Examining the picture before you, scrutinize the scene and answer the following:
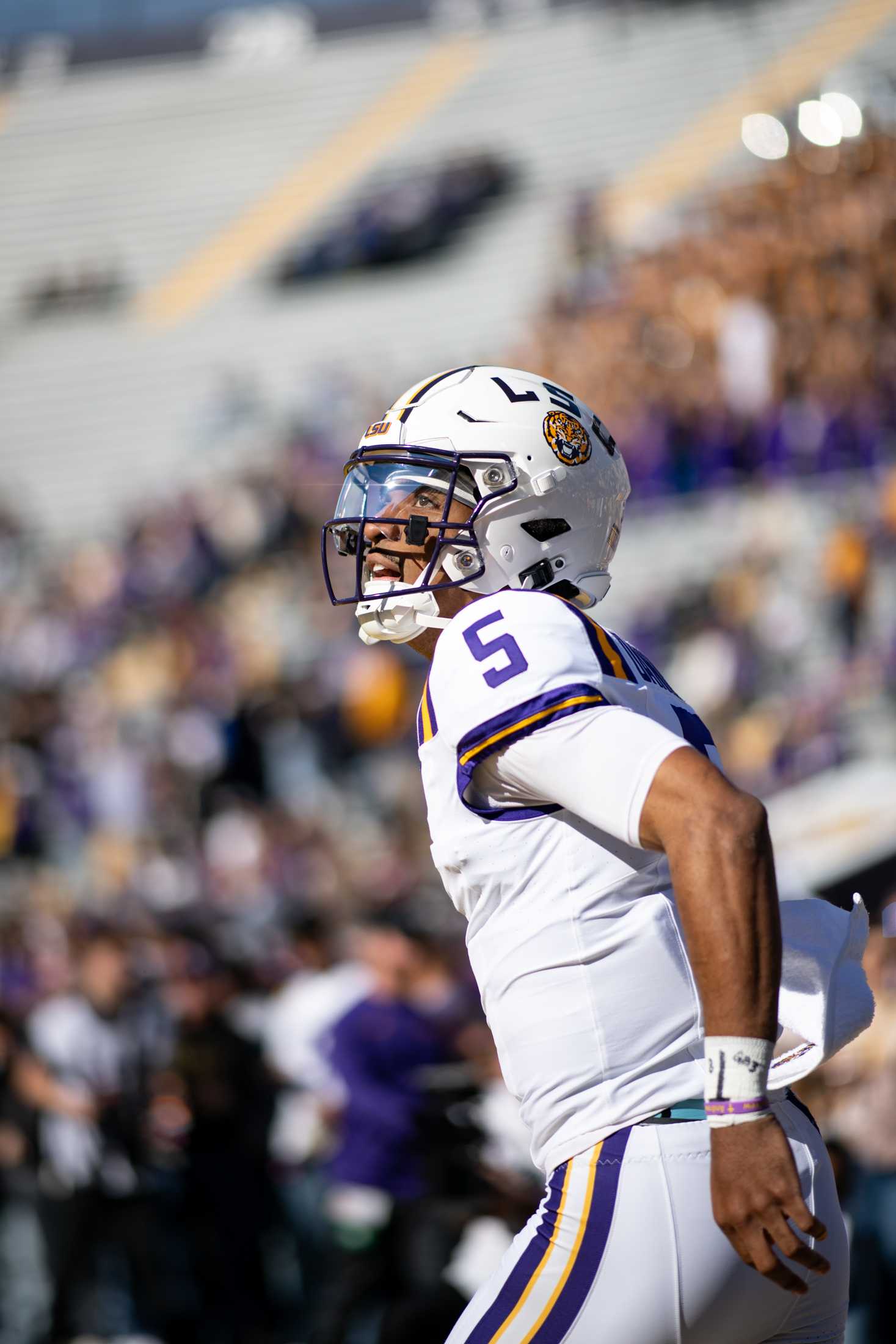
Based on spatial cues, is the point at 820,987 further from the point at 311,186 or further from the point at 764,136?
the point at 311,186

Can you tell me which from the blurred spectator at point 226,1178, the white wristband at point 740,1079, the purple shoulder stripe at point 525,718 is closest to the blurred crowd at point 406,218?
the blurred spectator at point 226,1178

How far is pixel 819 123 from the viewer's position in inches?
450

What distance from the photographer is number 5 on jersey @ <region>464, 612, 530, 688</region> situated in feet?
5.26

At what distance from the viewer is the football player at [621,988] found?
145 cm

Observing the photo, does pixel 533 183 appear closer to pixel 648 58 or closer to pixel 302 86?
pixel 648 58

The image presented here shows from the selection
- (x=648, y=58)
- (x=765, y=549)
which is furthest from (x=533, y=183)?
(x=765, y=549)

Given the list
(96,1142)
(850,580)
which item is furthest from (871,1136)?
(850,580)

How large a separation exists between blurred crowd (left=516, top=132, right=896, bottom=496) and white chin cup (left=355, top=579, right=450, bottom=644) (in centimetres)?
730

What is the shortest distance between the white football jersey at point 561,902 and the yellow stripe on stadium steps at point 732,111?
1189 cm

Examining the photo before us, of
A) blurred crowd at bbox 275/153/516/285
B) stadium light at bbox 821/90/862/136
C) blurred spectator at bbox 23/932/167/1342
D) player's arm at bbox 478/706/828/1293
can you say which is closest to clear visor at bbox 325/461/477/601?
player's arm at bbox 478/706/828/1293

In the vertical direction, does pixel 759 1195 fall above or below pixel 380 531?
below

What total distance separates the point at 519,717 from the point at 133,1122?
4936 mm

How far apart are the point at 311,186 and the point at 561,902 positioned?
52.9 ft

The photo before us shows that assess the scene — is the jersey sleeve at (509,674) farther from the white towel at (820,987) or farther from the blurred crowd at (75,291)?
the blurred crowd at (75,291)
